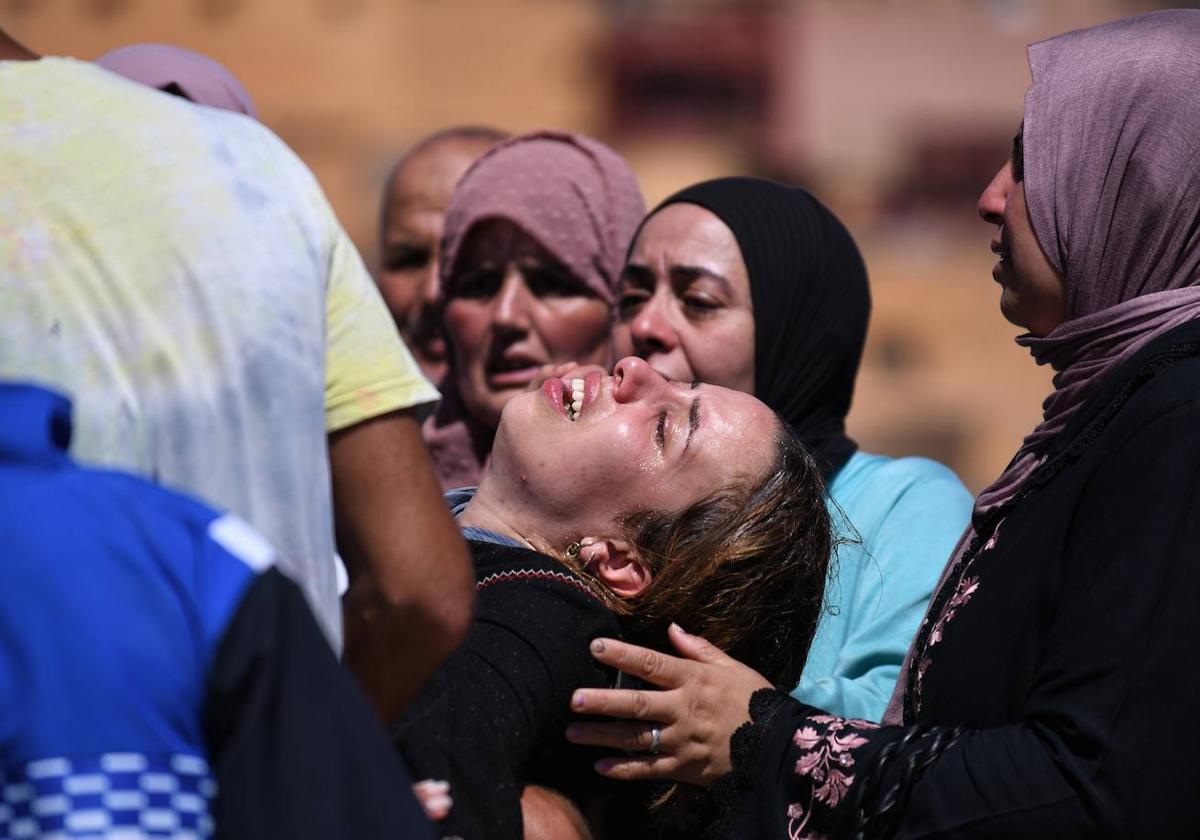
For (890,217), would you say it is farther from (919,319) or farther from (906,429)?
(906,429)

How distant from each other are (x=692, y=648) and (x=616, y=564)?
0.25 m

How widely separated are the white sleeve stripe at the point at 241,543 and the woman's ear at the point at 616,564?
4.15ft

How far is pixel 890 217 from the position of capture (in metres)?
20.1

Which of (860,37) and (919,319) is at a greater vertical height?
(860,37)

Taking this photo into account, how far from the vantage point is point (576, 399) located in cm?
290

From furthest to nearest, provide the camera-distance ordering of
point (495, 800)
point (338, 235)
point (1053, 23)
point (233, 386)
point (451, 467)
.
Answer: point (1053, 23)
point (451, 467)
point (495, 800)
point (338, 235)
point (233, 386)

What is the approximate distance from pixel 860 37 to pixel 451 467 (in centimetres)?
1728

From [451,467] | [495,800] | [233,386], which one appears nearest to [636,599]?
[495,800]

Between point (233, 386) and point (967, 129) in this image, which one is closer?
point (233, 386)

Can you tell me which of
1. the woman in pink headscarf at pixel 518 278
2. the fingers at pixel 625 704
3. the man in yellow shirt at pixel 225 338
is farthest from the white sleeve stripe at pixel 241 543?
the woman in pink headscarf at pixel 518 278

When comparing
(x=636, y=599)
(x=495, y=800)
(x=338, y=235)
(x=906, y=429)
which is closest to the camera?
(x=338, y=235)

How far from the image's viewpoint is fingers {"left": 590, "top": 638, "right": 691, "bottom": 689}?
95.7 inches

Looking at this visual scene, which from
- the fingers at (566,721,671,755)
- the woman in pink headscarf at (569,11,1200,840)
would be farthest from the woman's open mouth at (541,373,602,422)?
the fingers at (566,721,671,755)

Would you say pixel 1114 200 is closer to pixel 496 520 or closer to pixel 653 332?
pixel 496 520
